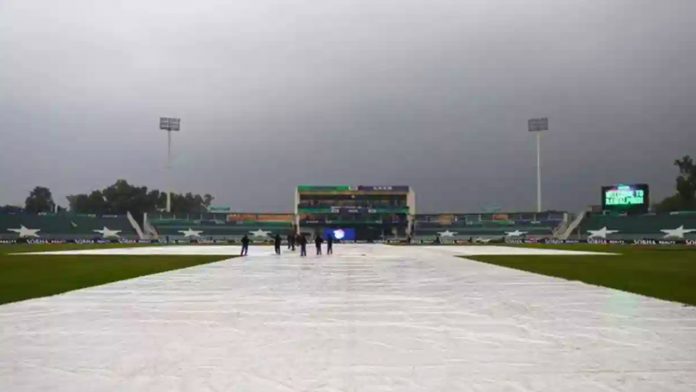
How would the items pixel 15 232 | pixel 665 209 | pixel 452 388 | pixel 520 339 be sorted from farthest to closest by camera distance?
pixel 665 209
pixel 15 232
pixel 520 339
pixel 452 388

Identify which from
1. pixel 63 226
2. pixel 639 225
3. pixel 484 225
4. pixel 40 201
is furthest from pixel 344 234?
pixel 40 201

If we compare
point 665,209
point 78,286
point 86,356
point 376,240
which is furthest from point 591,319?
point 665,209

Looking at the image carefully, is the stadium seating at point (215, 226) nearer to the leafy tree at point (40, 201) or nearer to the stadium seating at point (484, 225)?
the stadium seating at point (484, 225)

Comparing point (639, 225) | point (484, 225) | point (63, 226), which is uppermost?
point (63, 226)

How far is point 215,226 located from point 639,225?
82.9 m

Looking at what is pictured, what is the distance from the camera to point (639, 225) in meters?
97.0

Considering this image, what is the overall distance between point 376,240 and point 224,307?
11380 cm

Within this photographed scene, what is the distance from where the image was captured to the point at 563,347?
8133 millimetres

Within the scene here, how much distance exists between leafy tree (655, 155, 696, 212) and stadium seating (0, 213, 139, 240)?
402ft

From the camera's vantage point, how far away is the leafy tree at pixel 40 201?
175 m

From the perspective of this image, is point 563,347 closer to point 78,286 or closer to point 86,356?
point 86,356

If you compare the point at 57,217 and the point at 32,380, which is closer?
the point at 32,380

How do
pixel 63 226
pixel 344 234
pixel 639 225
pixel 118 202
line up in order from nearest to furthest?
pixel 639 225
pixel 63 226
pixel 344 234
pixel 118 202

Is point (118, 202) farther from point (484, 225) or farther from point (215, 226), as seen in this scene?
point (484, 225)
